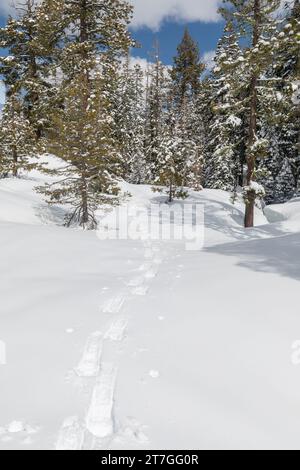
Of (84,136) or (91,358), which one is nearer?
(91,358)

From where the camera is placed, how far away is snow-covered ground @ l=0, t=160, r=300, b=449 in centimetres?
259

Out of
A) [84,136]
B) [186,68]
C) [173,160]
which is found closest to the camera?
[84,136]

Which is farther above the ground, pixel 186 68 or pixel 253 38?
pixel 186 68

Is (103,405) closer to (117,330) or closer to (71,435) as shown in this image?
(71,435)

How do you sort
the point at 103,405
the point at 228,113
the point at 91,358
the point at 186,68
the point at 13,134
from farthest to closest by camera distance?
1. the point at 186,68
2. the point at 13,134
3. the point at 228,113
4. the point at 91,358
5. the point at 103,405

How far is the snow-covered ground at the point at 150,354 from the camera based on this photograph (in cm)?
259

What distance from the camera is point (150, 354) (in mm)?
3604

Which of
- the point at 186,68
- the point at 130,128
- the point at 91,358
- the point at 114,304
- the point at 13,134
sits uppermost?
the point at 186,68

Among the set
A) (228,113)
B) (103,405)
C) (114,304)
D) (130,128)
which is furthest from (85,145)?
(130,128)

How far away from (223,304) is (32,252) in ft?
14.9

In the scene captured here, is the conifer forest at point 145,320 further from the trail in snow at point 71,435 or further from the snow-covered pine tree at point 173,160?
the snow-covered pine tree at point 173,160

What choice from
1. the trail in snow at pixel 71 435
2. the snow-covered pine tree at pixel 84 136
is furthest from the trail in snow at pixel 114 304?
the snow-covered pine tree at pixel 84 136

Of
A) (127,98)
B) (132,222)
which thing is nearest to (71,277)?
(132,222)

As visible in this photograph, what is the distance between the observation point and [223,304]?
15.3 ft
